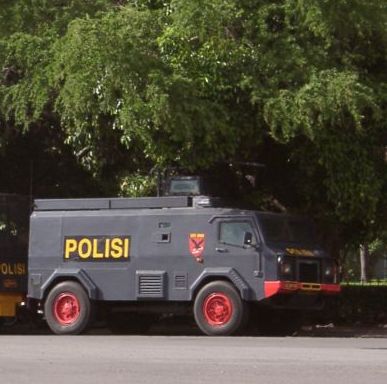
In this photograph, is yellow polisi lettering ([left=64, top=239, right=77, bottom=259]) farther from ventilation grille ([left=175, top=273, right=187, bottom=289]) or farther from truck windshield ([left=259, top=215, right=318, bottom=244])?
truck windshield ([left=259, top=215, right=318, bottom=244])

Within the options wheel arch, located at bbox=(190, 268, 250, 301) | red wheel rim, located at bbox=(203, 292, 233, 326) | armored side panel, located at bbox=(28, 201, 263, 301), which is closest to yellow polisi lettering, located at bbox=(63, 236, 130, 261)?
armored side panel, located at bbox=(28, 201, 263, 301)

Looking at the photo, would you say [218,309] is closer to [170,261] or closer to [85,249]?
[170,261]

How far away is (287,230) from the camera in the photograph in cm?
2220

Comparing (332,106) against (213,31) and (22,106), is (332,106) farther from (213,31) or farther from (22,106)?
(22,106)

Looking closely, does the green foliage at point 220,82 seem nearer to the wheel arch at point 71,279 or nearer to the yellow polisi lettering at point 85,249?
the yellow polisi lettering at point 85,249

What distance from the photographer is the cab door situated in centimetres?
2128

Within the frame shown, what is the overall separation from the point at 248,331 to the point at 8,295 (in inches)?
195

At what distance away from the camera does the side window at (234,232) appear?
21484 mm

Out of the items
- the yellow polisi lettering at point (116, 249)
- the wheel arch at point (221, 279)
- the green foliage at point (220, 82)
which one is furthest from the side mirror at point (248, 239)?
the yellow polisi lettering at point (116, 249)

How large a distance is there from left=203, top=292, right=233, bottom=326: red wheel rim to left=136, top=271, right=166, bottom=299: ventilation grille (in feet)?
3.31

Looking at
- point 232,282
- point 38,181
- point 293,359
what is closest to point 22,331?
point 38,181

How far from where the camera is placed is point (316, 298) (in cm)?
2242

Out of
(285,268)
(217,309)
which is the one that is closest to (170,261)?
(217,309)

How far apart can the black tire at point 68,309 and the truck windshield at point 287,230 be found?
3740 mm
